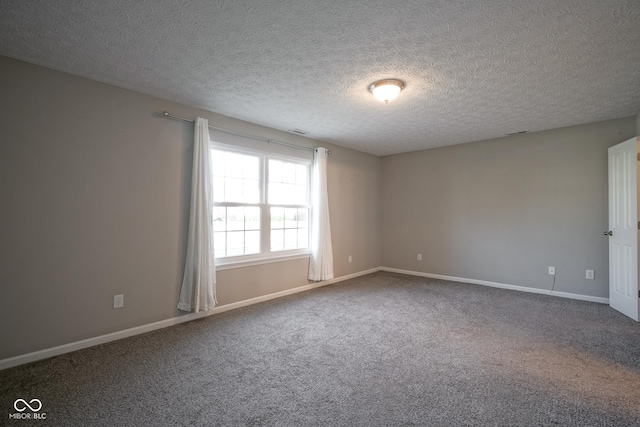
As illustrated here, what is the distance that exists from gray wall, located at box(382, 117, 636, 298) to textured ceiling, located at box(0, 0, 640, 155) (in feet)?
2.64

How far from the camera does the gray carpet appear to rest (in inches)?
69.7

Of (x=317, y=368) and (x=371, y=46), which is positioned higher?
Result: (x=371, y=46)

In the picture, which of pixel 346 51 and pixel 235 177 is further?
pixel 235 177

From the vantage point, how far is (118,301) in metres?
2.87

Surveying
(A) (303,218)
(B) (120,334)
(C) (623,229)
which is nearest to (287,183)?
(A) (303,218)

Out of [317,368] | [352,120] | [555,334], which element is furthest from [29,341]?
[555,334]

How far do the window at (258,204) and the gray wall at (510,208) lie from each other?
2.29 meters

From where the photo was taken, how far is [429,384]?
208 centimetres

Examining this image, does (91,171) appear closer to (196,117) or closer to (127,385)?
(196,117)

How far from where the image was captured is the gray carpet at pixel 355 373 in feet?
5.81

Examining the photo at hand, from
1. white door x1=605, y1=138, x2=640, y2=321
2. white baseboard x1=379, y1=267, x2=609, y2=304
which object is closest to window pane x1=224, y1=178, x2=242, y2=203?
white baseboard x1=379, y1=267, x2=609, y2=304

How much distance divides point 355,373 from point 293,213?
280 cm

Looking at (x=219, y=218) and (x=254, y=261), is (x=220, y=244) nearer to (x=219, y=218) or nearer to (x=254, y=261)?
(x=219, y=218)

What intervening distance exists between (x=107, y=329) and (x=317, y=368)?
208 centimetres
